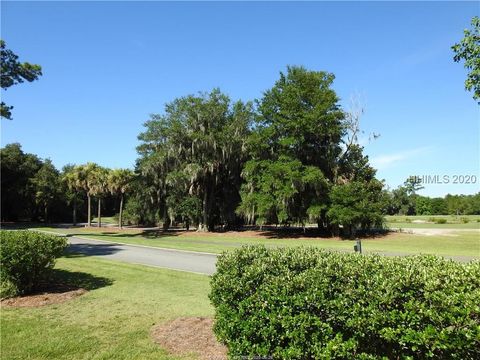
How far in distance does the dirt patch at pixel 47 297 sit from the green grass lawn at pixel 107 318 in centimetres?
27

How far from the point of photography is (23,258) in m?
8.15

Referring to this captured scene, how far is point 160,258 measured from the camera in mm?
16141

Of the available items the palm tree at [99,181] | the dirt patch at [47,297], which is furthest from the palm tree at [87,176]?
the dirt patch at [47,297]

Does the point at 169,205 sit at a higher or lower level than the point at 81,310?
higher

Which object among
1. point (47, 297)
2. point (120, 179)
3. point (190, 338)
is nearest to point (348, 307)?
point (190, 338)

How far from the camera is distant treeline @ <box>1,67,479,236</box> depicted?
3034 cm

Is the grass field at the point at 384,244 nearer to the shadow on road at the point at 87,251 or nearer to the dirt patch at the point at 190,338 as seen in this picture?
the shadow on road at the point at 87,251

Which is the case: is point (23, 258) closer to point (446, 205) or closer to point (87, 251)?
point (87, 251)

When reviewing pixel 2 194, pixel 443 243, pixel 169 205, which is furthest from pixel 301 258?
pixel 2 194

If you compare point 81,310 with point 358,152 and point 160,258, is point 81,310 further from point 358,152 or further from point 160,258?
point 358,152

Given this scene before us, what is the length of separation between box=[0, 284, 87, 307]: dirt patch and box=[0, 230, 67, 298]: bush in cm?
28

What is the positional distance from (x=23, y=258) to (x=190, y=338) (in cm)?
464

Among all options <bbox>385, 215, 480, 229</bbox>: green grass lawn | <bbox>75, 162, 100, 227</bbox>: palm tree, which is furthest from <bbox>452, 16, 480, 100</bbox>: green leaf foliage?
<bbox>75, 162, 100, 227</bbox>: palm tree

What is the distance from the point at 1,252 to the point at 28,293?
52.7 inches
